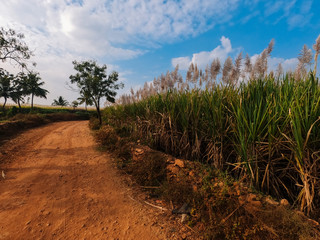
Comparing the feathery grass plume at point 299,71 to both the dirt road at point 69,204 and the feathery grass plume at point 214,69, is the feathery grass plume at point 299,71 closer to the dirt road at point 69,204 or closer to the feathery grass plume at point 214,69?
the feathery grass plume at point 214,69

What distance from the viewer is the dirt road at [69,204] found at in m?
2.39

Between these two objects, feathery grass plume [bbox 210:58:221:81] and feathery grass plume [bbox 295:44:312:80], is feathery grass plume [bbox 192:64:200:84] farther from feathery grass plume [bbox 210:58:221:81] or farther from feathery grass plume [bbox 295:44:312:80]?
feathery grass plume [bbox 295:44:312:80]

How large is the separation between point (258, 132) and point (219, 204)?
152 cm

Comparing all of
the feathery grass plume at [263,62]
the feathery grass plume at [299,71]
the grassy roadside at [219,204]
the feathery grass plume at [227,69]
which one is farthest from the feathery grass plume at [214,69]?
the grassy roadside at [219,204]

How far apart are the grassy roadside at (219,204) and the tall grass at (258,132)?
0.35 m

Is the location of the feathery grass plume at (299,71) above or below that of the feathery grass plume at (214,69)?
below

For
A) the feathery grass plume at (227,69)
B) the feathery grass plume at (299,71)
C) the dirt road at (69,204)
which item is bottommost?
Result: the dirt road at (69,204)

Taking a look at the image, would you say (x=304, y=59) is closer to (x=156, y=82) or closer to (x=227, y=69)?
(x=227, y=69)

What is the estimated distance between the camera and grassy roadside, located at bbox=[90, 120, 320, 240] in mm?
1875

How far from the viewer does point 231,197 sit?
2.47 meters

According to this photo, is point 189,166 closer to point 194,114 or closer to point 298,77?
point 194,114

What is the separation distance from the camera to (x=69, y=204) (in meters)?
3.04

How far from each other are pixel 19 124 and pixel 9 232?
14267mm

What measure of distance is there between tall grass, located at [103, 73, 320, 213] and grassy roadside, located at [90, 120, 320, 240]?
13.6 inches
